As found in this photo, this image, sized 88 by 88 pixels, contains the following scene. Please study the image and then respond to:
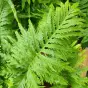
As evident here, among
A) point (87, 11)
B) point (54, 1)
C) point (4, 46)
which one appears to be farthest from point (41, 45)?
point (87, 11)

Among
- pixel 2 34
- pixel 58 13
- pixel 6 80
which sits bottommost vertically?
pixel 6 80

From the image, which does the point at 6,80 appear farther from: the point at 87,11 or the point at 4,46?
the point at 87,11

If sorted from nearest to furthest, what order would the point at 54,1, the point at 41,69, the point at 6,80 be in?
1. the point at 41,69
2. the point at 6,80
3. the point at 54,1

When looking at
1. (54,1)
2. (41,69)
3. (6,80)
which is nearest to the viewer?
(41,69)

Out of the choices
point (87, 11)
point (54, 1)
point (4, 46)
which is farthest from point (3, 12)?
point (87, 11)

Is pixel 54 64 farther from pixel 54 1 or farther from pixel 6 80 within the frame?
pixel 54 1

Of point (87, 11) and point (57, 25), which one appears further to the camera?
point (87, 11)

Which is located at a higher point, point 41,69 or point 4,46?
point 4,46

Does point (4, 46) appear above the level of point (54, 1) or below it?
below

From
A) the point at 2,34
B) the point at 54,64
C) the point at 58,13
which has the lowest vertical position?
the point at 54,64
